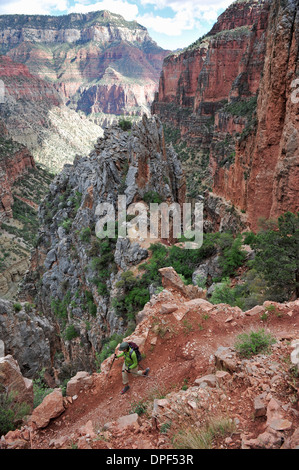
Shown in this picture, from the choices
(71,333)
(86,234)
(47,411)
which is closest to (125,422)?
(47,411)

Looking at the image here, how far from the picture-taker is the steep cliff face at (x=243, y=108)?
65.7ft

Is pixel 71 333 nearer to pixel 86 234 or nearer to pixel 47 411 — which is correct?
pixel 86 234

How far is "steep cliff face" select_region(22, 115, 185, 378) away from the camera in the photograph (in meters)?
19.9

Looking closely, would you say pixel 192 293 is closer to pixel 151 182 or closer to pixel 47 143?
pixel 151 182

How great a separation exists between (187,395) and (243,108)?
56713 millimetres

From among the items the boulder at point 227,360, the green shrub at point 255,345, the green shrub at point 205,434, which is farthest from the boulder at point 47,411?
the green shrub at point 255,345

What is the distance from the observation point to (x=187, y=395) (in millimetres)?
6414

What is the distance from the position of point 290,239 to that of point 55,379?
19989mm

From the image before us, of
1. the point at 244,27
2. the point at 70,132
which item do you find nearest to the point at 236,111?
the point at 244,27

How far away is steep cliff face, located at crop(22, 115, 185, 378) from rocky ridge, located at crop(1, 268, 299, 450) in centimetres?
685

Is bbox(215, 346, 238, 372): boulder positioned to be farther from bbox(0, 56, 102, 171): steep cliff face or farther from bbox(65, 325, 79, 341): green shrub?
bbox(0, 56, 102, 171): steep cliff face

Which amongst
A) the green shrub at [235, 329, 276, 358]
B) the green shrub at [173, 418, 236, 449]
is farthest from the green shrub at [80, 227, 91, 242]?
the green shrub at [173, 418, 236, 449]

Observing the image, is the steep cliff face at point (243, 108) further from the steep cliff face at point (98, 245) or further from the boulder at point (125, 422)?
the boulder at point (125, 422)

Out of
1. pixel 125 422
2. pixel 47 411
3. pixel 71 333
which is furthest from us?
pixel 71 333
